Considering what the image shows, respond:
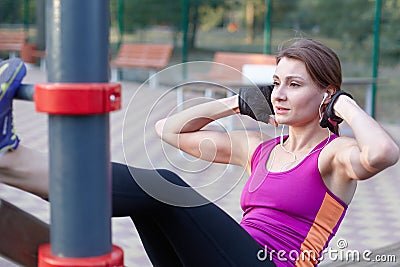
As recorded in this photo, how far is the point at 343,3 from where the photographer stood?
12930mm

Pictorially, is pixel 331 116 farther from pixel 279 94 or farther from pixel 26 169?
pixel 26 169

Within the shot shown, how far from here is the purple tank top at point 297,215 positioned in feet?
6.54

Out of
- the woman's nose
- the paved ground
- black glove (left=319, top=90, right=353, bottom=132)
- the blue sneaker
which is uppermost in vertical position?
the blue sneaker

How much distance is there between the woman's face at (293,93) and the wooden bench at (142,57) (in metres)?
9.82

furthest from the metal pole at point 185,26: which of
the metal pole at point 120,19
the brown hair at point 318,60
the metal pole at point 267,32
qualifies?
the brown hair at point 318,60

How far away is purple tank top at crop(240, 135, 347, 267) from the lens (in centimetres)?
199

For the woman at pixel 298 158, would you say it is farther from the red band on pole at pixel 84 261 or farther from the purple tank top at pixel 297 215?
the red band on pole at pixel 84 261

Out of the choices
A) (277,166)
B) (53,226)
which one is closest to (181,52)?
(277,166)

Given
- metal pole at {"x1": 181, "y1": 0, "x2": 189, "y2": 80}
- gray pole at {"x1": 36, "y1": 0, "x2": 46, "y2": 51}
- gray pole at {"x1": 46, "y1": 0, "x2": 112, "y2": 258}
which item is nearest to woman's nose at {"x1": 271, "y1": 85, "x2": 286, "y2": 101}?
gray pole at {"x1": 46, "y1": 0, "x2": 112, "y2": 258}

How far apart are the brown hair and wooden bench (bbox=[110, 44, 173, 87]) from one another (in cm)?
980

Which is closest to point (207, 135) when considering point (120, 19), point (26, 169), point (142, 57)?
point (26, 169)

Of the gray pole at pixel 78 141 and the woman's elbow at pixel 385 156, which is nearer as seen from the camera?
the gray pole at pixel 78 141

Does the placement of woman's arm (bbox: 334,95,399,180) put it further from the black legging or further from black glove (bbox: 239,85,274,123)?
the black legging

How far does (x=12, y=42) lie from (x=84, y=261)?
15.0 meters
